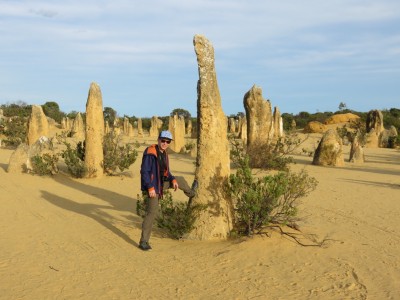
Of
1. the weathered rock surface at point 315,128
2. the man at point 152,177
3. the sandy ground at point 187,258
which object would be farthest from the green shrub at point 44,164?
the weathered rock surface at point 315,128

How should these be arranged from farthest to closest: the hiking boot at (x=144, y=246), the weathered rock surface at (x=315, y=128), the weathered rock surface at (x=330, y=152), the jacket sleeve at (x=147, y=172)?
1. the weathered rock surface at (x=315, y=128)
2. the weathered rock surface at (x=330, y=152)
3. the hiking boot at (x=144, y=246)
4. the jacket sleeve at (x=147, y=172)

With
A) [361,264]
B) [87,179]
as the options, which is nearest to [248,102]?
[87,179]

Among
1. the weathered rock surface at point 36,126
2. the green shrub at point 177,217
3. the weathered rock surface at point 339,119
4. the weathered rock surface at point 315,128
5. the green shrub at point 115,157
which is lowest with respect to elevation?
the green shrub at point 177,217

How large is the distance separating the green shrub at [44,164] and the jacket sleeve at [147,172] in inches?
316

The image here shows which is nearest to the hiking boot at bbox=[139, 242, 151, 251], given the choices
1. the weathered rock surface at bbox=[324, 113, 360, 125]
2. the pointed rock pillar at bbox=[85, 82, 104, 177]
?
the pointed rock pillar at bbox=[85, 82, 104, 177]

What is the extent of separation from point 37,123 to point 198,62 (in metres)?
14.5

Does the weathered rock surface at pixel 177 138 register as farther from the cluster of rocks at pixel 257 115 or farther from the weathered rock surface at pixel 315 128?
the weathered rock surface at pixel 315 128

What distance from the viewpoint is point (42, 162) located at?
1316 cm

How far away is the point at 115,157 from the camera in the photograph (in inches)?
528

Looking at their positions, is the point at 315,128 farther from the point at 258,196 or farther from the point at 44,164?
the point at 258,196

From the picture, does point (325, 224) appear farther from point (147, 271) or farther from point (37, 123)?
point (37, 123)

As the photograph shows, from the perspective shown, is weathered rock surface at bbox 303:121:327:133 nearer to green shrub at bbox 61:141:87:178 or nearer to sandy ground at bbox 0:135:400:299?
green shrub at bbox 61:141:87:178

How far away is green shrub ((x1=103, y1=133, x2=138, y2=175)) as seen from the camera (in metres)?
13.4

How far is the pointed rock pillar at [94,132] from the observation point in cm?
1280
